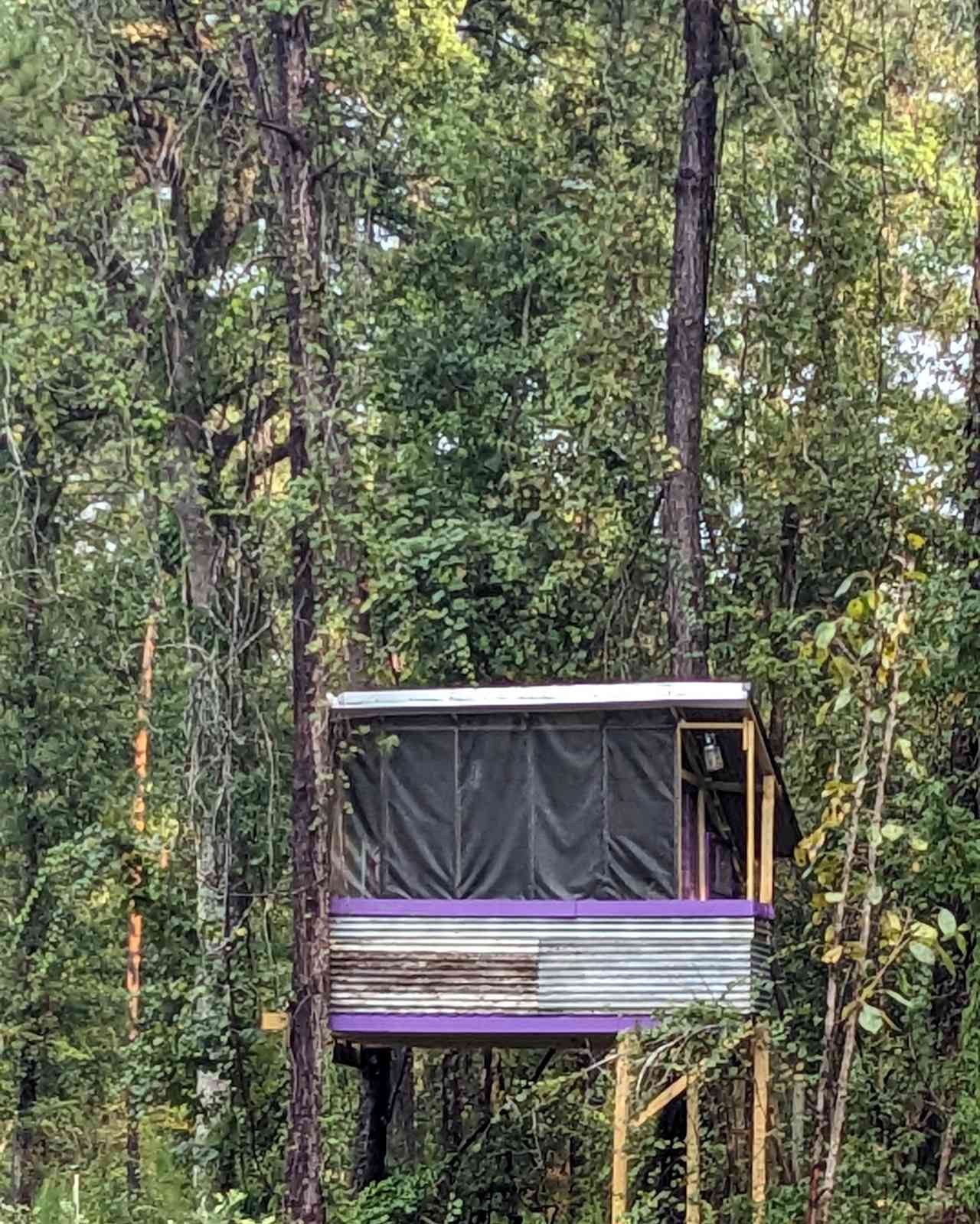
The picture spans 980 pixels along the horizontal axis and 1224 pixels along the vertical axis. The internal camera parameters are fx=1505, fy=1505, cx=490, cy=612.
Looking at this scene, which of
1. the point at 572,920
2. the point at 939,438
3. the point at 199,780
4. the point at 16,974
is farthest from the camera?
the point at 16,974

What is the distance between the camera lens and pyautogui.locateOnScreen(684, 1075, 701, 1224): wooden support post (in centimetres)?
859

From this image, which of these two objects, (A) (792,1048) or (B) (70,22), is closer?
(A) (792,1048)

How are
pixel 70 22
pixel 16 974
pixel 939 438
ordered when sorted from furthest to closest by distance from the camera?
pixel 16 974 → pixel 939 438 → pixel 70 22

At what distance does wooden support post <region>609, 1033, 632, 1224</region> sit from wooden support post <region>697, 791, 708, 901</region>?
2132mm

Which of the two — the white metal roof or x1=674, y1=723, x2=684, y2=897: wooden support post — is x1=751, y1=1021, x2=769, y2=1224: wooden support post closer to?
x1=674, y1=723, x2=684, y2=897: wooden support post

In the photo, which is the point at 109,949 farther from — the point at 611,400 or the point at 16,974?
the point at 611,400

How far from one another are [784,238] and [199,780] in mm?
6715

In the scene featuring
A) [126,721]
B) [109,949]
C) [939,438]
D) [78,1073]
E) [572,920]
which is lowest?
[78,1073]

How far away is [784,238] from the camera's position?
42.5 feet

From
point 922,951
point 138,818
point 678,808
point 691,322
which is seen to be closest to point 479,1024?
point 678,808

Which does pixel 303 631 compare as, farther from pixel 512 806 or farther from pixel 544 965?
pixel 544 965

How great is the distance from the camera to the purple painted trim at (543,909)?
8.91 meters

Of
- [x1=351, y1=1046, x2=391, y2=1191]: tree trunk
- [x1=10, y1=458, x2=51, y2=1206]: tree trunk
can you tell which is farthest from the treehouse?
[x1=10, y1=458, x2=51, y2=1206]: tree trunk

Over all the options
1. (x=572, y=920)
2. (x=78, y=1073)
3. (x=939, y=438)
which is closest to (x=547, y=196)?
(x=939, y=438)
